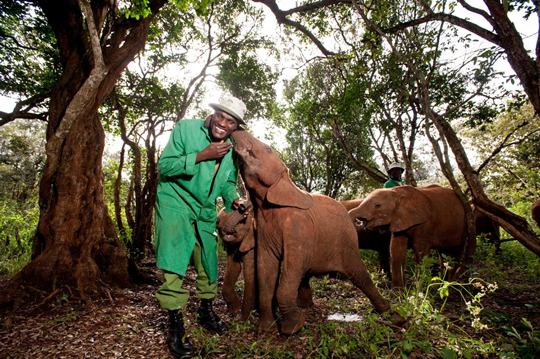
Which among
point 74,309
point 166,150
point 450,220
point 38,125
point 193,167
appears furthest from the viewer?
point 38,125

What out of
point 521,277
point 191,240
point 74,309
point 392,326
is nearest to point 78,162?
point 74,309

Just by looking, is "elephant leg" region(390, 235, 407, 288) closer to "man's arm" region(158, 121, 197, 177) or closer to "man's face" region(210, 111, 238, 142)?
"man's face" region(210, 111, 238, 142)

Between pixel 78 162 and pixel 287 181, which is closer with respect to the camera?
pixel 287 181

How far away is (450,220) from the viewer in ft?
17.6

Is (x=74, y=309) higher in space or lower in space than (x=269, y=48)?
lower

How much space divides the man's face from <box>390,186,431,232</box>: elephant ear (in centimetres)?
314

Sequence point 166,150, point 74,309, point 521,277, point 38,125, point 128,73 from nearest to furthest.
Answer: point 166,150 < point 74,309 < point 521,277 < point 128,73 < point 38,125

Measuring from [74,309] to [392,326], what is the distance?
3.62 m

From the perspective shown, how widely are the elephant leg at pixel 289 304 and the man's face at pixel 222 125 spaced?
1360mm

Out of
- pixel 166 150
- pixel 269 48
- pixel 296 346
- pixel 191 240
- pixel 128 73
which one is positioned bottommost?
pixel 296 346

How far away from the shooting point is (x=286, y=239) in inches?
121

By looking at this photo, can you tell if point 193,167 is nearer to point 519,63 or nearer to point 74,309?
point 74,309

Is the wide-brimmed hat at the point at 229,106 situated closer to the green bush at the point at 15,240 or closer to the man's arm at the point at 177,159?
the man's arm at the point at 177,159

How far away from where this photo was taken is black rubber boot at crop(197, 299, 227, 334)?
130 inches
